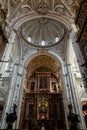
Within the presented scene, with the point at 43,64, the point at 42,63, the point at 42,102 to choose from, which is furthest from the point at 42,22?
the point at 42,102

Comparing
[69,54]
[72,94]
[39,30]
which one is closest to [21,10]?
[39,30]

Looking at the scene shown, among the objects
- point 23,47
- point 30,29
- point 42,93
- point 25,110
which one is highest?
point 30,29

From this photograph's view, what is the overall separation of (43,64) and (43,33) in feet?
19.7

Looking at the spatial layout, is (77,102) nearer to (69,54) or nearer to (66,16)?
(69,54)

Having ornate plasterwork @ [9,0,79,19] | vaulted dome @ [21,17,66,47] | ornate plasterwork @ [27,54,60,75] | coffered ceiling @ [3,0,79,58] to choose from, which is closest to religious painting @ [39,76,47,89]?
ornate plasterwork @ [27,54,60,75]

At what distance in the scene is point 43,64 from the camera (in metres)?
21.1

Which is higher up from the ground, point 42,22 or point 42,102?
point 42,22

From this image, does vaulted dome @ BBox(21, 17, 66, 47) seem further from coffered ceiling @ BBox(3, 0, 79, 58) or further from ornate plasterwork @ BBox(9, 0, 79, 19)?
ornate plasterwork @ BBox(9, 0, 79, 19)

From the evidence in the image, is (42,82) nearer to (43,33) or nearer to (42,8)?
(43,33)

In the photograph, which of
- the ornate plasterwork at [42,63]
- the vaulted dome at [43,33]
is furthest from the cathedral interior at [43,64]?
the ornate plasterwork at [42,63]

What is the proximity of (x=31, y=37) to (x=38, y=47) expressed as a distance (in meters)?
2.40

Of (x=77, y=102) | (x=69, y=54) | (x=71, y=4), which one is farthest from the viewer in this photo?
(x=69, y=54)

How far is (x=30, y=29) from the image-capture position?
17.5m

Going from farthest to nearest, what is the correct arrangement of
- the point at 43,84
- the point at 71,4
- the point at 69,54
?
the point at 43,84, the point at 69,54, the point at 71,4
